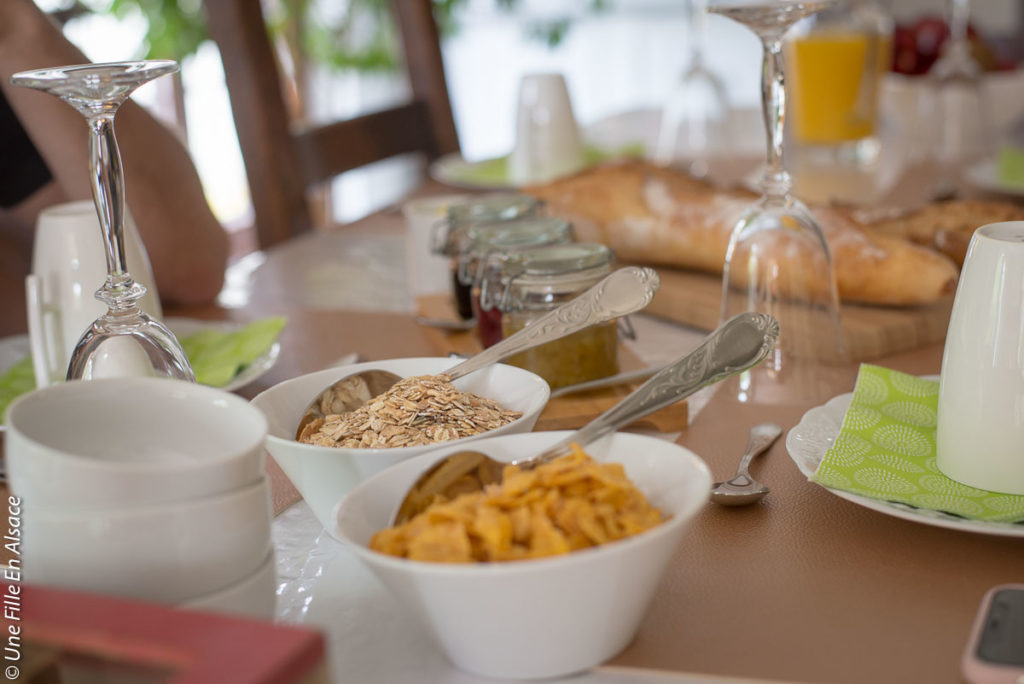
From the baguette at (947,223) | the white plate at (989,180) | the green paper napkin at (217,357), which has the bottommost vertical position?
the white plate at (989,180)

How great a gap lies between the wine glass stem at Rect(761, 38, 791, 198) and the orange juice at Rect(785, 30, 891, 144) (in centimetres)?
118

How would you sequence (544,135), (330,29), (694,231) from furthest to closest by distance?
(330,29), (544,135), (694,231)

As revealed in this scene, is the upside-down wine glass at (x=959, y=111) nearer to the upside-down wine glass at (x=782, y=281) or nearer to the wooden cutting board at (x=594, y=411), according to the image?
the upside-down wine glass at (x=782, y=281)

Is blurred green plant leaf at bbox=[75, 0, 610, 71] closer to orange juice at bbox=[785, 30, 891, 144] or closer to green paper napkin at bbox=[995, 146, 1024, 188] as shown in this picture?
orange juice at bbox=[785, 30, 891, 144]

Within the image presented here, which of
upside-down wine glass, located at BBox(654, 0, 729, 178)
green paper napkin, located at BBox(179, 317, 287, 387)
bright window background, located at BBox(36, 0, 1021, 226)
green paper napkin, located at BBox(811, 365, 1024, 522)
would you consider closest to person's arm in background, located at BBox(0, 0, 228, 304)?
green paper napkin, located at BBox(179, 317, 287, 387)

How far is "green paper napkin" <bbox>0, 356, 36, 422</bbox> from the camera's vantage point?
0.86m

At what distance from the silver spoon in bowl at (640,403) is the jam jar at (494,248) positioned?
0.90 ft

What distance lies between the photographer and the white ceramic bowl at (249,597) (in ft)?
1.38

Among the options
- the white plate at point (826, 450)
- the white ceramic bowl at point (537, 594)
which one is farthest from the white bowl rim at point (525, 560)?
the white plate at point (826, 450)

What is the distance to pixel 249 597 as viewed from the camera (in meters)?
0.44

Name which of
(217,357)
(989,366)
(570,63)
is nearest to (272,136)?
(217,357)

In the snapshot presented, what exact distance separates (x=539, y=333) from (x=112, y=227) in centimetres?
27

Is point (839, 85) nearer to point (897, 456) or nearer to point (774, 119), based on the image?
point (774, 119)

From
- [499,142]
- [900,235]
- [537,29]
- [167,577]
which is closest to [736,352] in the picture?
[167,577]
